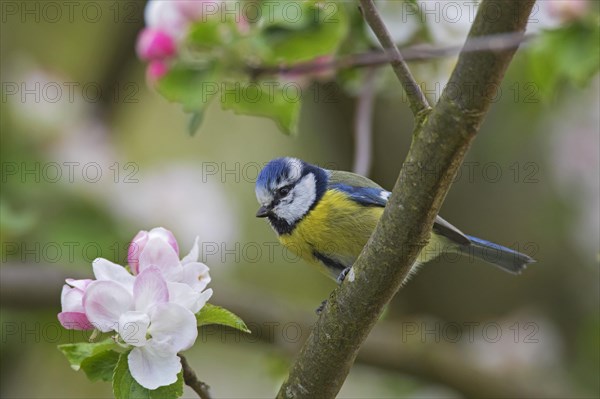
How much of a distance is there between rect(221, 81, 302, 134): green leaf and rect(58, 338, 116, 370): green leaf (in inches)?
40.6

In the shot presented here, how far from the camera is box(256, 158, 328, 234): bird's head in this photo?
229cm

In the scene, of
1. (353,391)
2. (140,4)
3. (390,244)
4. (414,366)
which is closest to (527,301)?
(414,366)

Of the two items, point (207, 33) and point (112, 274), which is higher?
point (207, 33)

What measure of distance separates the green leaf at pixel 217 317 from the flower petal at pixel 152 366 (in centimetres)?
9

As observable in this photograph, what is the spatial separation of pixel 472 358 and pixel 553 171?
103 cm

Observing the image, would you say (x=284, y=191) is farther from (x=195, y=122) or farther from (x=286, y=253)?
(x=286, y=253)

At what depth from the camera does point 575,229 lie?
3775mm

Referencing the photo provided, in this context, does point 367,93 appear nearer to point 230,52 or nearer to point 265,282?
point 230,52

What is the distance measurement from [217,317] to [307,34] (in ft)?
3.54

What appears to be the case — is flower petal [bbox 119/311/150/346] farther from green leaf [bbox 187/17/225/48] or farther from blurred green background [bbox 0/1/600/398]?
blurred green background [bbox 0/1/600/398]

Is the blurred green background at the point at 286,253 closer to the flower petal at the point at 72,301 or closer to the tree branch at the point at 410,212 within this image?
the flower petal at the point at 72,301

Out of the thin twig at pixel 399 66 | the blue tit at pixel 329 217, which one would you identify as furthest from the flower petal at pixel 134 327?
the blue tit at pixel 329 217

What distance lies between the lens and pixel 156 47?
2234 mm

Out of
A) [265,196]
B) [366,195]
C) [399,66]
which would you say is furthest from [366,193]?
[399,66]
